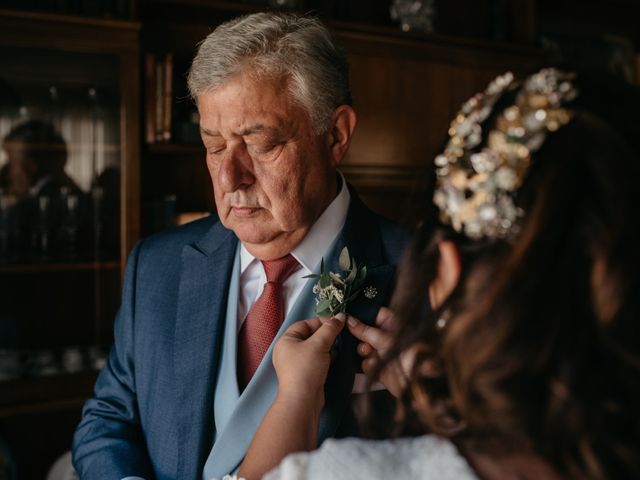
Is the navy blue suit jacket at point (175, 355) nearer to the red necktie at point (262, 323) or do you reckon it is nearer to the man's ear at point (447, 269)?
the red necktie at point (262, 323)

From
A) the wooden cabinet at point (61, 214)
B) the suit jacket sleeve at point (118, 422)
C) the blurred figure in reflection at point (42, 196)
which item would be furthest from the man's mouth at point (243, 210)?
the blurred figure in reflection at point (42, 196)

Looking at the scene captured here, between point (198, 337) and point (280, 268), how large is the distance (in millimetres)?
225

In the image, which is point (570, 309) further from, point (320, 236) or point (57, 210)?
point (57, 210)

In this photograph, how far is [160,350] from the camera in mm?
1507

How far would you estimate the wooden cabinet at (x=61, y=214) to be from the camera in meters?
2.84

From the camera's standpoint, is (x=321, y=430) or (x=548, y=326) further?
(x=321, y=430)

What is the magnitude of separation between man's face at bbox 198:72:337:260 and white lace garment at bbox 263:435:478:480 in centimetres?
70

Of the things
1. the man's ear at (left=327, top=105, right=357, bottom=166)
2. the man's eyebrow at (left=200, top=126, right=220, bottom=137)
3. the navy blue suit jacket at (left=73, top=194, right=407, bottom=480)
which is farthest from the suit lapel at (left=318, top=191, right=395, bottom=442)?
the man's eyebrow at (left=200, top=126, right=220, bottom=137)

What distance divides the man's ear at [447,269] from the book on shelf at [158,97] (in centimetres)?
246

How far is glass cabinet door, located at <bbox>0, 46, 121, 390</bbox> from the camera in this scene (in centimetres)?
285

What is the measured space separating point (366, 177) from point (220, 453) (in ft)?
8.73

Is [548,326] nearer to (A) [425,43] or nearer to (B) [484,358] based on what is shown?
(B) [484,358]

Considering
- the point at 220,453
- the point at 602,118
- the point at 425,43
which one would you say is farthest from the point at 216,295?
the point at 425,43

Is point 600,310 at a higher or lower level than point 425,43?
lower
